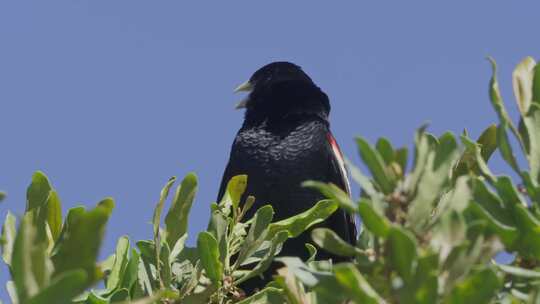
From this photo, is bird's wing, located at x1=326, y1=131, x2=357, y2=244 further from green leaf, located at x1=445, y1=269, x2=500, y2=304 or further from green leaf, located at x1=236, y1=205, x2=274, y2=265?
green leaf, located at x1=445, y1=269, x2=500, y2=304

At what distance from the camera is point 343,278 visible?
1.28m

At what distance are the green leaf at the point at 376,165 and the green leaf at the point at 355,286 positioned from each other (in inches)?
5.2

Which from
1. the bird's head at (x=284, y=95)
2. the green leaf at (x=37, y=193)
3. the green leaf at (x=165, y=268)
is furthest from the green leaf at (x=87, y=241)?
the bird's head at (x=284, y=95)

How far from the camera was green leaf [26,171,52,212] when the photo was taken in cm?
201

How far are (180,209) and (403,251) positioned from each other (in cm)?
124

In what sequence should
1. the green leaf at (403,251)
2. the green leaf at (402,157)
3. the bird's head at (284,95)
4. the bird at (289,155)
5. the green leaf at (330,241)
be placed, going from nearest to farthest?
the green leaf at (403,251)
the green leaf at (402,157)
the green leaf at (330,241)
the bird at (289,155)
the bird's head at (284,95)

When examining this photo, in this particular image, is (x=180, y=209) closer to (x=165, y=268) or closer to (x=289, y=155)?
(x=165, y=268)

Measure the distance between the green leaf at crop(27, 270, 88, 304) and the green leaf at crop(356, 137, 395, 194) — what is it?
393mm

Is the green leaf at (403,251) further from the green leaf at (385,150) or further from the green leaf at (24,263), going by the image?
the green leaf at (24,263)

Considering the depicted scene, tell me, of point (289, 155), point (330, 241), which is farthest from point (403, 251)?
point (289, 155)

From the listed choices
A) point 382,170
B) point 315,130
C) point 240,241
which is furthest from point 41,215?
point 315,130

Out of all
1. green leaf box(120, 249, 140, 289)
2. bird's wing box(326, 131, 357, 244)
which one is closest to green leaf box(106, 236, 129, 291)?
green leaf box(120, 249, 140, 289)

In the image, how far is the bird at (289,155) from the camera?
487cm

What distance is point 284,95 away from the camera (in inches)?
215
